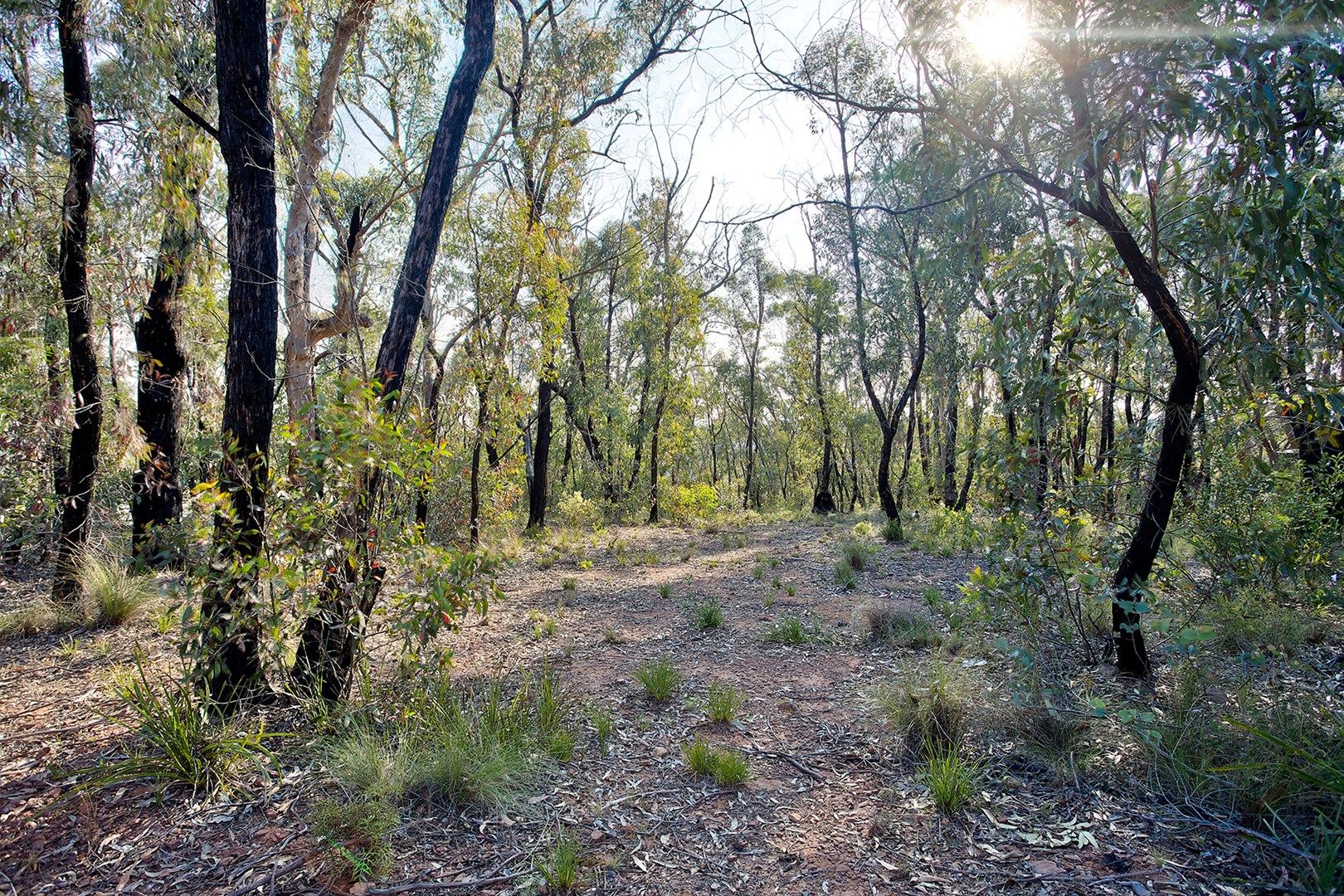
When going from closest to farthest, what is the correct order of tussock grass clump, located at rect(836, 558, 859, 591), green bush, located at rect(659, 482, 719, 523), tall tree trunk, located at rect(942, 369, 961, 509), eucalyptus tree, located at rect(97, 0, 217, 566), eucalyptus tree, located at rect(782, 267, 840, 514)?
eucalyptus tree, located at rect(97, 0, 217, 566), tussock grass clump, located at rect(836, 558, 859, 591), tall tree trunk, located at rect(942, 369, 961, 509), green bush, located at rect(659, 482, 719, 523), eucalyptus tree, located at rect(782, 267, 840, 514)

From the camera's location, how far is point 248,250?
3.46 metres

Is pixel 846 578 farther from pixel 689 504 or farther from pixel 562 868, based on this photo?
pixel 689 504

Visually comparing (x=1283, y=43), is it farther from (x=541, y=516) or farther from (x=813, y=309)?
(x=813, y=309)

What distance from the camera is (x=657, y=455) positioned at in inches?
690

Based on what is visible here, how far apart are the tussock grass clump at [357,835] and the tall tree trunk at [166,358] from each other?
3.58 meters

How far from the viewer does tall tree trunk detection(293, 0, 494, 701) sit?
3.22m

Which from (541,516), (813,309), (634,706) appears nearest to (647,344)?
(813,309)

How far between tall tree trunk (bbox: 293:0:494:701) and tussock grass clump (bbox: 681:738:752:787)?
1.79 meters

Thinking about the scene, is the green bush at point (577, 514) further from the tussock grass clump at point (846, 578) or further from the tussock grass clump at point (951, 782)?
the tussock grass clump at point (951, 782)

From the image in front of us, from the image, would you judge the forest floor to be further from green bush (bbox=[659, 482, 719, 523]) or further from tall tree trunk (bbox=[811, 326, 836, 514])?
tall tree trunk (bbox=[811, 326, 836, 514])

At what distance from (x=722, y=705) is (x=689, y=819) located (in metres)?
0.93

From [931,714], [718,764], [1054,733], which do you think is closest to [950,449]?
[1054,733]

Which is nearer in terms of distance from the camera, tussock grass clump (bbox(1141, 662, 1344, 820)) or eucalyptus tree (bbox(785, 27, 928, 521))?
tussock grass clump (bbox(1141, 662, 1344, 820))

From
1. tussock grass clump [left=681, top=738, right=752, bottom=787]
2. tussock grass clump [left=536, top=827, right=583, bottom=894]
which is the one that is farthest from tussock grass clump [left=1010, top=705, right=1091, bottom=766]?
tussock grass clump [left=536, top=827, right=583, bottom=894]
